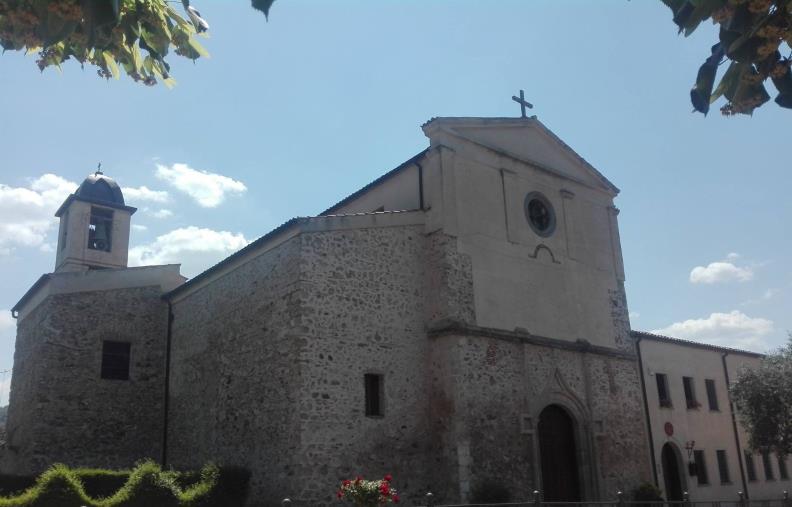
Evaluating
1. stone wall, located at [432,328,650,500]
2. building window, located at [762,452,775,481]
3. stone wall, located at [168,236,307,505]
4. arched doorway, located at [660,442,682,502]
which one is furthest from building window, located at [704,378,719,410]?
stone wall, located at [168,236,307,505]

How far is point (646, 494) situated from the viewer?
20.9 m

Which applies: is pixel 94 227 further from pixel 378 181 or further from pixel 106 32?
pixel 106 32

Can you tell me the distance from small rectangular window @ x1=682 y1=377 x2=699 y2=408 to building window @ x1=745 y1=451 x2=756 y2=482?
3665 millimetres

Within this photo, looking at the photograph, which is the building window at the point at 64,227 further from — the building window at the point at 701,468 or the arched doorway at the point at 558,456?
the building window at the point at 701,468

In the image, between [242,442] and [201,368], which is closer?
[242,442]

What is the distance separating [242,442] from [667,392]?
1664cm

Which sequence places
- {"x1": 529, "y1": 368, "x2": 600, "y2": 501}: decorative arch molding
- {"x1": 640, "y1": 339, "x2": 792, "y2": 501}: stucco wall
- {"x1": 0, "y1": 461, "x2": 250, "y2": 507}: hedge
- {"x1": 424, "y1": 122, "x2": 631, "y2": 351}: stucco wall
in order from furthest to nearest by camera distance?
{"x1": 640, "y1": 339, "x2": 792, "y2": 501}: stucco wall, {"x1": 529, "y1": 368, "x2": 600, "y2": 501}: decorative arch molding, {"x1": 424, "y1": 122, "x2": 631, "y2": 351}: stucco wall, {"x1": 0, "y1": 461, "x2": 250, "y2": 507}: hedge

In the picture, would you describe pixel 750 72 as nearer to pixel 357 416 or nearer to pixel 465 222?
pixel 357 416

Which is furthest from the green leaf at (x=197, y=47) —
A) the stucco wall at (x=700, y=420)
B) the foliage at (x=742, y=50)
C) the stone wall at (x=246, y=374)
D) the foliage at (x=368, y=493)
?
the stucco wall at (x=700, y=420)

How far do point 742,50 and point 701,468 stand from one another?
26.7m

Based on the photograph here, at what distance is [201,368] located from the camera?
74.1 ft

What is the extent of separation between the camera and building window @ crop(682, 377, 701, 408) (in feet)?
91.1

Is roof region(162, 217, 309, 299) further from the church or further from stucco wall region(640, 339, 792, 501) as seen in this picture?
stucco wall region(640, 339, 792, 501)

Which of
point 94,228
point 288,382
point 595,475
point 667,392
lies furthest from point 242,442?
point 667,392
